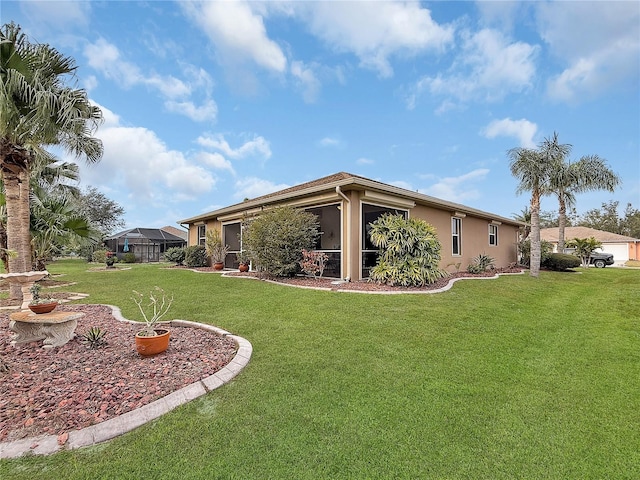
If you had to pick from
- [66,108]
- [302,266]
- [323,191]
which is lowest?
[302,266]

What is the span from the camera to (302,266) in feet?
33.0

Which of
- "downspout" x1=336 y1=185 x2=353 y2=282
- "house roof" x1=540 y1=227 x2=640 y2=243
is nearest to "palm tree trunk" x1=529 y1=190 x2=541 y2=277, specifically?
"downspout" x1=336 y1=185 x2=353 y2=282

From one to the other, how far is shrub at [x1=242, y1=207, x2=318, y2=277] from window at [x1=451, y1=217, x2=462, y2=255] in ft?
22.5

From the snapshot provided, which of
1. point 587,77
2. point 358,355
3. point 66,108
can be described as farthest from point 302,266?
point 587,77

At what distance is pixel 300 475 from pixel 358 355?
6.95ft

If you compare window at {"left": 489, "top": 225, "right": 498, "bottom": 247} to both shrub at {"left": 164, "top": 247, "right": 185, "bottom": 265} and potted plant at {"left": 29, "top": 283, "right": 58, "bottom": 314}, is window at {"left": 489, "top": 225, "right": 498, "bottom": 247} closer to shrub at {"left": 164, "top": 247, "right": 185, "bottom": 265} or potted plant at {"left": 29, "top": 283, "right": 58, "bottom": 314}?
shrub at {"left": 164, "top": 247, "right": 185, "bottom": 265}

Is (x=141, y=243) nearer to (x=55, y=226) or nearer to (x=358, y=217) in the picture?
(x=55, y=226)

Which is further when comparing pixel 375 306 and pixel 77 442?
pixel 375 306

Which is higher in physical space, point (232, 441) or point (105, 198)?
point (105, 198)

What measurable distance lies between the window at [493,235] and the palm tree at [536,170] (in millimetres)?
3445

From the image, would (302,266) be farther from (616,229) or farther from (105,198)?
(616,229)

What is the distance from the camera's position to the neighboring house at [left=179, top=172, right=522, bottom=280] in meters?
9.58

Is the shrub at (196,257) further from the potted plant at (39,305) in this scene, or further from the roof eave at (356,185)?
the potted plant at (39,305)

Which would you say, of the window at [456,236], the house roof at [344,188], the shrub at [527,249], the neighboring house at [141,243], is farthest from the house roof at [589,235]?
the neighboring house at [141,243]
